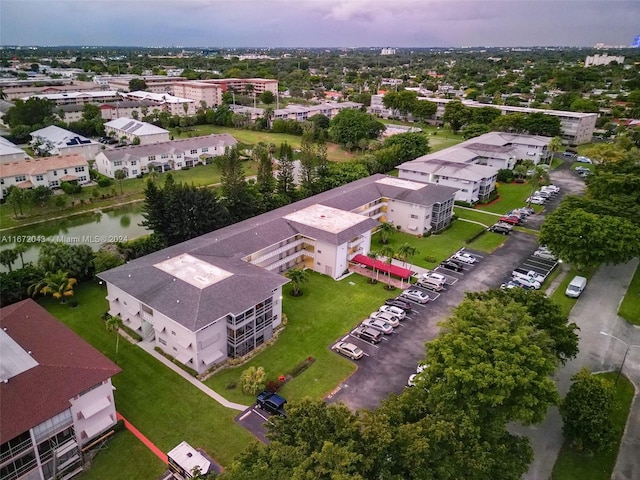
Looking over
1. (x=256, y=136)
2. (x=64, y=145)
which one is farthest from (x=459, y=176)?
(x=64, y=145)

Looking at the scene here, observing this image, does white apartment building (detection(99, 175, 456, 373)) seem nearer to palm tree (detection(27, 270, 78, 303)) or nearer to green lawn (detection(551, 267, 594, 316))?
palm tree (detection(27, 270, 78, 303))

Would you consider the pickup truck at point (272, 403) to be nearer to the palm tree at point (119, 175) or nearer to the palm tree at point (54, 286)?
the palm tree at point (54, 286)

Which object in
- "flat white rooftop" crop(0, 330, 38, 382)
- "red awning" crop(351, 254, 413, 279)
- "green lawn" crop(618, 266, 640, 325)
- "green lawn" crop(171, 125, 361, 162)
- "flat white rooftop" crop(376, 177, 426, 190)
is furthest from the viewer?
"green lawn" crop(171, 125, 361, 162)

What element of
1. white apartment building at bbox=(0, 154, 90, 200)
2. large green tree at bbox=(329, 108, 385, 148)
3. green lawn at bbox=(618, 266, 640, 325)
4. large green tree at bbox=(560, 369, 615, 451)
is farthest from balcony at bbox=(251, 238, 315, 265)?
large green tree at bbox=(329, 108, 385, 148)

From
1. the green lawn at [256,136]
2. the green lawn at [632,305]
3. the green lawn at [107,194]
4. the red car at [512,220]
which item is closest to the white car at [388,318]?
the green lawn at [632,305]

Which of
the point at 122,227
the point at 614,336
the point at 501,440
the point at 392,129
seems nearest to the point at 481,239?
the point at 614,336
